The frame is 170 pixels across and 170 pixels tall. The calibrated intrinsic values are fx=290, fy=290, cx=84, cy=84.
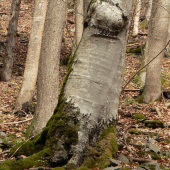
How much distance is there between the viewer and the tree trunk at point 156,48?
10523mm

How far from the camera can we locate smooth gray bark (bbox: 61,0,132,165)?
388cm

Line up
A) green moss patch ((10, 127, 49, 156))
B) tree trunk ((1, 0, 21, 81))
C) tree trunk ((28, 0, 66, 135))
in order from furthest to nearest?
1. tree trunk ((1, 0, 21, 81))
2. tree trunk ((28, 0, 66, 135))
3. green moss patch ((10, 127, 49, 156))

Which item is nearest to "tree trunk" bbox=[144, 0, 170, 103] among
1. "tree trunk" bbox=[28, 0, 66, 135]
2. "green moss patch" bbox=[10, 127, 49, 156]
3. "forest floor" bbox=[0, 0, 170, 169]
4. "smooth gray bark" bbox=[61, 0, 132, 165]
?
"forest floor" bbox=[0, 0, 170, 169]

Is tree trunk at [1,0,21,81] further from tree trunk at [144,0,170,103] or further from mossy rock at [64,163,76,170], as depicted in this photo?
mossy rock at [64,163,76,170]

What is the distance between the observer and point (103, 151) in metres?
3.95

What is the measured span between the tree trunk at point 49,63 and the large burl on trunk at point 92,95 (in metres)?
3.67

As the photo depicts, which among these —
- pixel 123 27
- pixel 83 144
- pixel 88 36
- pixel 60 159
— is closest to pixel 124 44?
pixel 123 27

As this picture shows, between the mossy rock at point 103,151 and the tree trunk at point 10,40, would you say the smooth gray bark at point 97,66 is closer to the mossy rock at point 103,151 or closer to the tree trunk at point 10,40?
the mossy rock at point 103,151

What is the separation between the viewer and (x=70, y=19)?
25391 mm

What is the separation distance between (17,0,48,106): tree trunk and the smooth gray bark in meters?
6.55

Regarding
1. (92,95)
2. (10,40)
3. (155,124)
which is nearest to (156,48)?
(155,124)

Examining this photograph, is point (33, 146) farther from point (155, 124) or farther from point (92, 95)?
point (155, 124)

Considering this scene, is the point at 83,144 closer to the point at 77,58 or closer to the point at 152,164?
the point at 152,164

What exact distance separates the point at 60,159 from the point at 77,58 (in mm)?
1409
